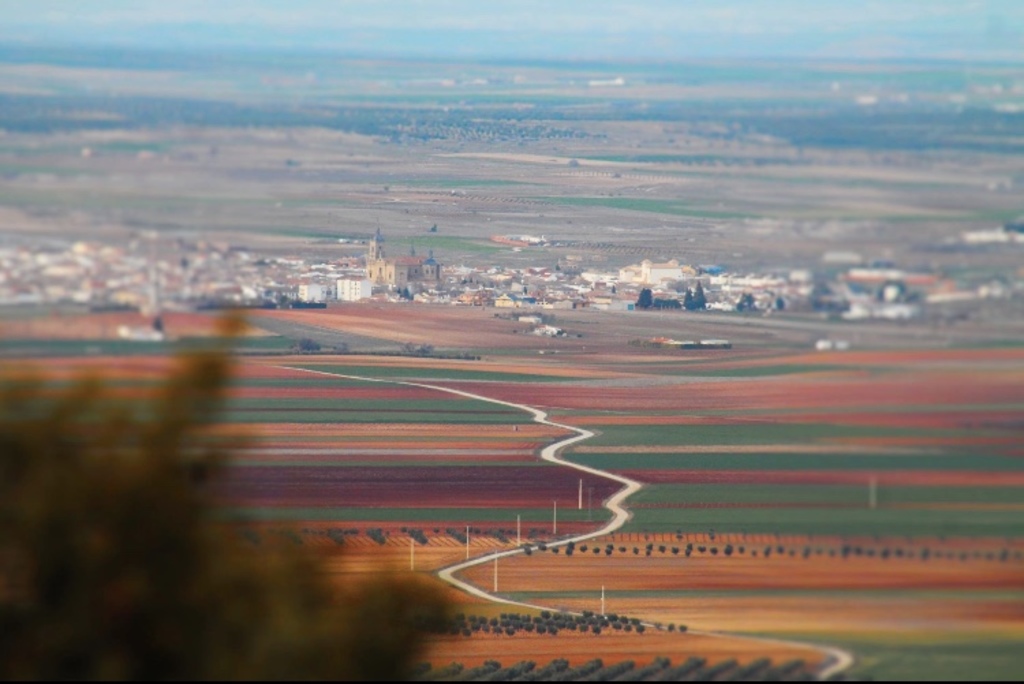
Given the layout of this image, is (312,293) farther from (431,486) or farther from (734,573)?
(734,573)

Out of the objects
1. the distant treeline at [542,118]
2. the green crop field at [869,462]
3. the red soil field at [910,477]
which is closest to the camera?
the red soil field at [910,477]

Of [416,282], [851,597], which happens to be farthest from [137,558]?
[416,282]

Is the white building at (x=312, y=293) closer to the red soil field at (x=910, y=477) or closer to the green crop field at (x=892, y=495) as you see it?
the green crop field at (x=892, y=495)

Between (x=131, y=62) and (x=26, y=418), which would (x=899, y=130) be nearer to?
(x=131, y=62)

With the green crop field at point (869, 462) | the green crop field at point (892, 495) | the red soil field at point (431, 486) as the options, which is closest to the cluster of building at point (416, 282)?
the green crop field at point (869, 462)

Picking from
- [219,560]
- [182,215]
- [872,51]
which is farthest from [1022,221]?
[872,51]
